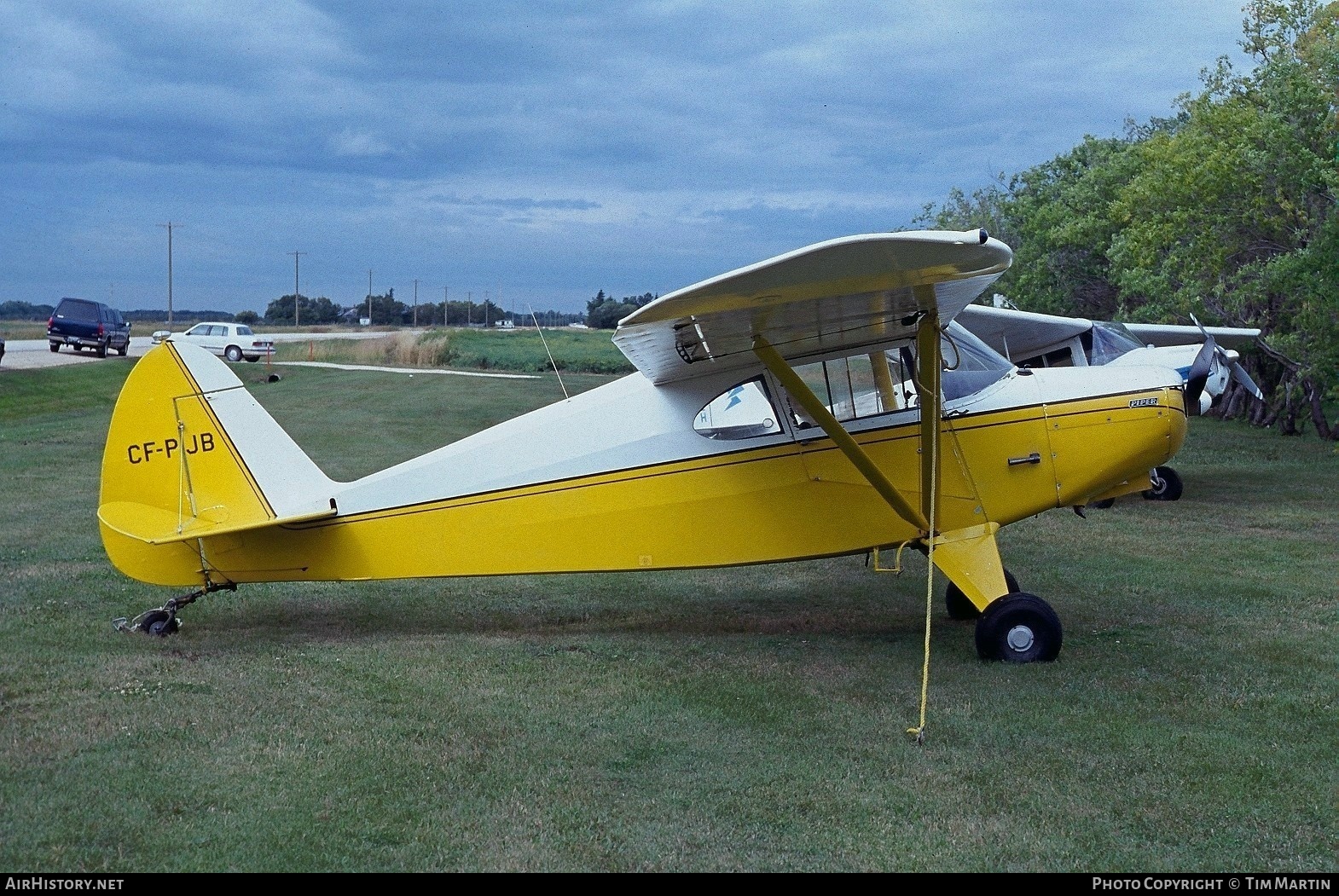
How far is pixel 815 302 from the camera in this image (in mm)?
6945

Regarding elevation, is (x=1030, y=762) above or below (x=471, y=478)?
below

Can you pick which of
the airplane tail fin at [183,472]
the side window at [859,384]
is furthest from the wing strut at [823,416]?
the airplane tail fin at [183,472]

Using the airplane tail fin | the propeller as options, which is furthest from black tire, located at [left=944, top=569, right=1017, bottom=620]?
the propeller

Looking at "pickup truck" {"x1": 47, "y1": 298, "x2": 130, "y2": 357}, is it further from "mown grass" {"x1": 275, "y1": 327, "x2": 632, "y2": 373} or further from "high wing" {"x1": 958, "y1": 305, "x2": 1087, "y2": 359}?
"high wing" {"x1": 958, "y1": 305, "x2": 1087, "y2": 359}

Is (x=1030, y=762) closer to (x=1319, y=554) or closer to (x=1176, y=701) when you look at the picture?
(x=1176, y=701)

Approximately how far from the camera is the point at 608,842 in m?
4.82

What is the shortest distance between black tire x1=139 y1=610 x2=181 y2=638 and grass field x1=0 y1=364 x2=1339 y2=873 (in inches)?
3.5

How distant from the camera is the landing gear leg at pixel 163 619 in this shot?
26.9 feet

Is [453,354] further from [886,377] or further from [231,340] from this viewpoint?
[886,377]

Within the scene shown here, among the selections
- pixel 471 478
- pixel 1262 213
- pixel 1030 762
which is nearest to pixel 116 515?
pixel 471 478

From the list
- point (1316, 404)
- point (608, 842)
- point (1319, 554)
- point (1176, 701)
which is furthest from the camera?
point (1316, 404)

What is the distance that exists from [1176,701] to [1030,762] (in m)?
1.63

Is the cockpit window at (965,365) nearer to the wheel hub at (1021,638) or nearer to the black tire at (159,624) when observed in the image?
the wheel hub at (1021,638)

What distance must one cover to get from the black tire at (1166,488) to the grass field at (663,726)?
5.65 metres
